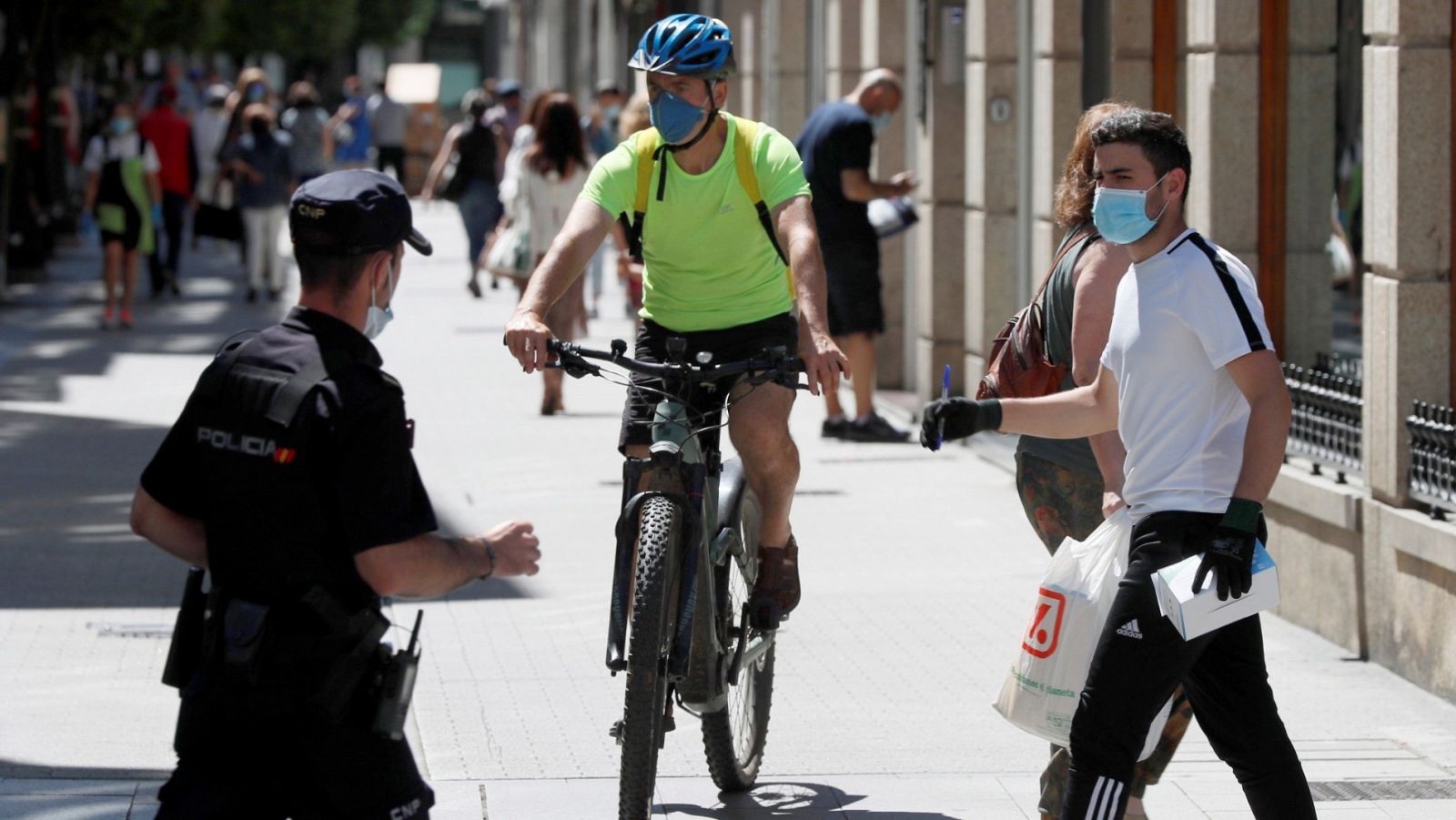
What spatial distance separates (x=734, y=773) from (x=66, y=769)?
175 cm

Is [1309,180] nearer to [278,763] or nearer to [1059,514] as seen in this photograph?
[1059,514]

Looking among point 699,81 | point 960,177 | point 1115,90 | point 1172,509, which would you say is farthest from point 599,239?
point 960,177

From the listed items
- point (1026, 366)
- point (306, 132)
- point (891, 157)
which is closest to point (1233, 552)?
point (1026, 366)

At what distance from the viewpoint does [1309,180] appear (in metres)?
9.20

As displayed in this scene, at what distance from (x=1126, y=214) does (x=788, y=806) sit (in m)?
2.03

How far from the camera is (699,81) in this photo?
5.93 metres

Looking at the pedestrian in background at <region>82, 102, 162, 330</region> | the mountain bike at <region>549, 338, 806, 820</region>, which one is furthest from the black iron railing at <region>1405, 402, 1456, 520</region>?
the pedestrian in background at <region>82, 102, 162, 330</region>

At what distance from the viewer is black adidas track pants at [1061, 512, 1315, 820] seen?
4555 millimetres

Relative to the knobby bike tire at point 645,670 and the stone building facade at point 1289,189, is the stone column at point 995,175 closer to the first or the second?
the stone building facade at point 1289,189

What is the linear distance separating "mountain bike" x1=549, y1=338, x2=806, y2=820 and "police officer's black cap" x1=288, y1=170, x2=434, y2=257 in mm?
1387

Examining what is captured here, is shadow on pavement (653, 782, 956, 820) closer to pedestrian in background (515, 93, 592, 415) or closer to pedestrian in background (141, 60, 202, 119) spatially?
pedestrian in background (515, 93, 592, 415)

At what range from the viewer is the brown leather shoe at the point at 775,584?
6027 millimetres

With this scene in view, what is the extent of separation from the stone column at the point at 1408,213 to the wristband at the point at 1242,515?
313 cm

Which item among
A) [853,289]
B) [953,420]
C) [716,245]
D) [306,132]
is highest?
[306,132]
